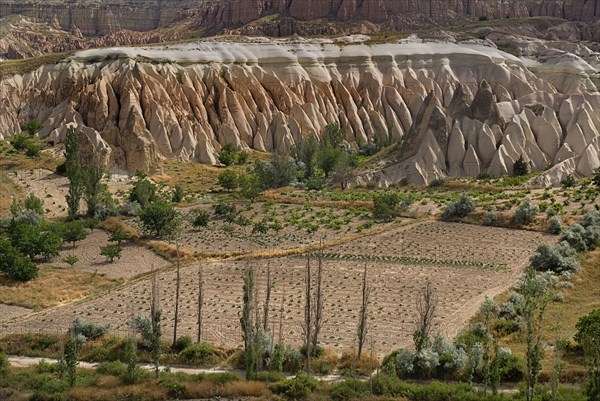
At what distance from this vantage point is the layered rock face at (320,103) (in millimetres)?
53688

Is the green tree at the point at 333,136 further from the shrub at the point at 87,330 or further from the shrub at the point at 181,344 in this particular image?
the shrub at the point at 181,344

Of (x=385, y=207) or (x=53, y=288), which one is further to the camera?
(x=385, y=207)

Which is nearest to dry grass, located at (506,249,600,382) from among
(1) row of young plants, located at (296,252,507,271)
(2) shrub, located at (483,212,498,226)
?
(1) row of young plants, located at (296,252,507,271)

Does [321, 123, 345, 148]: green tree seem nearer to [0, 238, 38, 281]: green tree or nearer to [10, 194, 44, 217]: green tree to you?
[10, 194, 44, 217]: green tree

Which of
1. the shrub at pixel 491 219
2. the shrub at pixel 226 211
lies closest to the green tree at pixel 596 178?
the shrub at pixel 491 219

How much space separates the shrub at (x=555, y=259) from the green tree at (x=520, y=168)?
19.5m

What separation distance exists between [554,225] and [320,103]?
44.6 meters

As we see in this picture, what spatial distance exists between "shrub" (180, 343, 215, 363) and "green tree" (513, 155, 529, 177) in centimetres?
3362

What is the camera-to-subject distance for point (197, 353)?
2312 cm

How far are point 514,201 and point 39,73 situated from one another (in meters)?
51.7

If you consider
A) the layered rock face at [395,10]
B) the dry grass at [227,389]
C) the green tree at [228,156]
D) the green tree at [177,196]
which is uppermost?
the layered rock face at [395,10]

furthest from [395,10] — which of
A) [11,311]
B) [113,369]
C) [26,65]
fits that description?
[113,369]

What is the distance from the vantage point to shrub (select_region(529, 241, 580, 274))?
31.0 metres

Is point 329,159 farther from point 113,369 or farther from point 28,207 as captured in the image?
point 113,369
